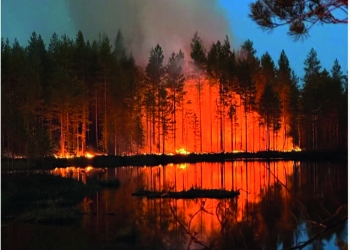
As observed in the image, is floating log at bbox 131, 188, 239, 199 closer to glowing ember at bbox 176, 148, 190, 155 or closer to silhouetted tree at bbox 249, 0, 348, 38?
silhouetted tree at bbox 249, 0, 348, 38

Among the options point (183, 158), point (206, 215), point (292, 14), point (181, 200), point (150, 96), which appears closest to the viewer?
point (292, 14)

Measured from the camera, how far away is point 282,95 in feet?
80.4

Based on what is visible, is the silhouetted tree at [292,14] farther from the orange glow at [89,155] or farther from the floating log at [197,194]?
the orange glow at [89,155]

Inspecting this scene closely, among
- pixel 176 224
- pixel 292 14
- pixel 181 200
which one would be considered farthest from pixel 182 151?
pixel 292 14

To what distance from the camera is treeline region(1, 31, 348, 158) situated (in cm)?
1906

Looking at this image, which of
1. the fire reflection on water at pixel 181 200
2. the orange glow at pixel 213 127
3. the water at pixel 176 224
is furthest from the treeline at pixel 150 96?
the water at pixel 176 224

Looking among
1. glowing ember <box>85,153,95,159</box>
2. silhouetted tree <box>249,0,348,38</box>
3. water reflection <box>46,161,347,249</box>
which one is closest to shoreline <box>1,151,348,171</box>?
glowing ember <box>85,153,95,159</box>

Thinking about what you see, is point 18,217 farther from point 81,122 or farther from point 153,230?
point 81,122

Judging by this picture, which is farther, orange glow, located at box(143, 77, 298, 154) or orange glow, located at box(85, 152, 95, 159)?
orange glow, located at box(143, 77, 298, 154)

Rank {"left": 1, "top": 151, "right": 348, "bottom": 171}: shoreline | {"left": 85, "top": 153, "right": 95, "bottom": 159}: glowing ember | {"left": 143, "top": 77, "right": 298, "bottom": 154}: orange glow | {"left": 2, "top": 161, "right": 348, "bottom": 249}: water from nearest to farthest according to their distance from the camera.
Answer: {"left": 2, "top": 161, "right": 348, "bottom": 249}: water < {"left": 1, "top": 151, "right": 348, "bottom": 171}: shoreline < {"left": 85, "top": 153, "right": 95, "bottom": 159}: glowing ember < {"left": 143, "top": 77, "right": 298, "bottom": 154}: orange glow

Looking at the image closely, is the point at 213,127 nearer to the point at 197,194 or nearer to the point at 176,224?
the point at 197,194

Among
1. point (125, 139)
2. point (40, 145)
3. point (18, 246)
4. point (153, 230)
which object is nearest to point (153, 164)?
point (125, 139)

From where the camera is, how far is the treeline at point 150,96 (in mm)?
19062

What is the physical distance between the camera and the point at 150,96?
2159cm
